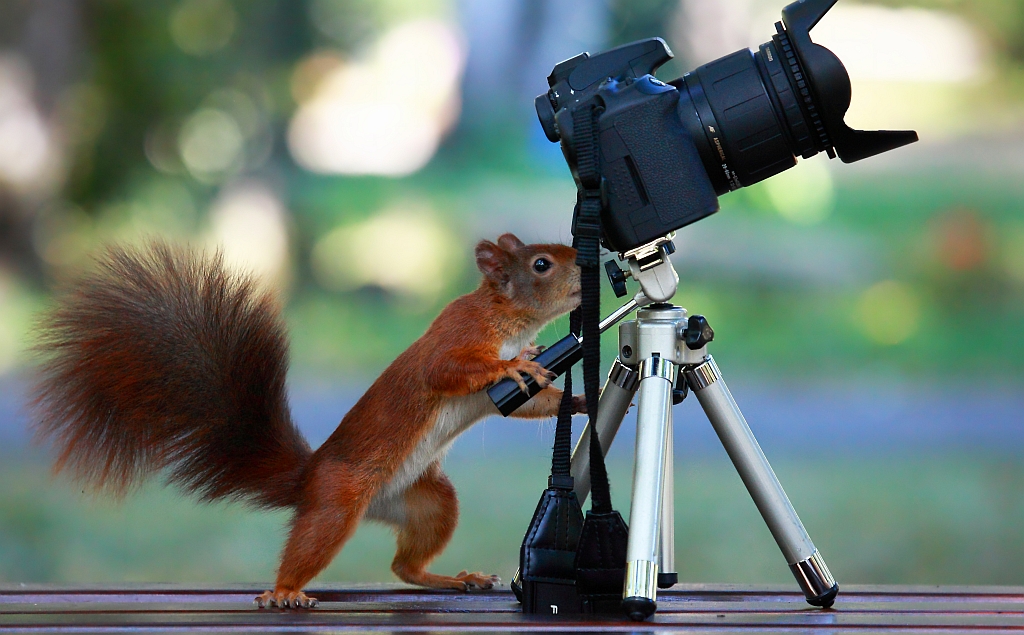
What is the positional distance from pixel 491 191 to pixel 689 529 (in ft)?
5.45

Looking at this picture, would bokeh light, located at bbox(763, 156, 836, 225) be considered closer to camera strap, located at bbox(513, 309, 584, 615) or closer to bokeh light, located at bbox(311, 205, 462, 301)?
bokeh light, located at bbox(311, 205, 462, 301)

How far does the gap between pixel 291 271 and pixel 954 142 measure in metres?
2.58

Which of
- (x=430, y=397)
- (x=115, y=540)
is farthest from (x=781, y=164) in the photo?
(x=115, y=540)

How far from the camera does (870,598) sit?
1271 mm

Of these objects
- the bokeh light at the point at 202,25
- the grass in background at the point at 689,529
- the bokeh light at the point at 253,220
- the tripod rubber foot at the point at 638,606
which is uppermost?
the bokeh light at the point at 202,25

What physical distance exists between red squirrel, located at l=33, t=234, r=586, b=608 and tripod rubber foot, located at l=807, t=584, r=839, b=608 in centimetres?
35

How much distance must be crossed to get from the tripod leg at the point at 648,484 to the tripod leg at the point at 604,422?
Answer: 0.07 meters

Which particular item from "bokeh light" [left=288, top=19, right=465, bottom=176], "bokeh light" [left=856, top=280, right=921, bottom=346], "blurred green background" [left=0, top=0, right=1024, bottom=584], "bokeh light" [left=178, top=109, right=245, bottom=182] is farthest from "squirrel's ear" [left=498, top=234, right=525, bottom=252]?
"bokeh light" [left=178, top=109, right=245, bottom=182]

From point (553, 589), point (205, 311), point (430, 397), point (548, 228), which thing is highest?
point (548, 228)

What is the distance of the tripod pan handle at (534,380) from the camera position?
3.56 feet

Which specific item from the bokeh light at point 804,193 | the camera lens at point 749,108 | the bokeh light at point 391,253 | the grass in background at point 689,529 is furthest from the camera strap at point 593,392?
the bokeh light at point 804,193

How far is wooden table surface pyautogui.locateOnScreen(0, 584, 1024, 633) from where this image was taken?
103cm

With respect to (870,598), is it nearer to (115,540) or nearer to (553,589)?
(553,589)

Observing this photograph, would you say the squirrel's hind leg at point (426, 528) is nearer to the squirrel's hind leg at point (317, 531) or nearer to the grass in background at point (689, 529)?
the squirrel's hind leg at point (317, 531)
